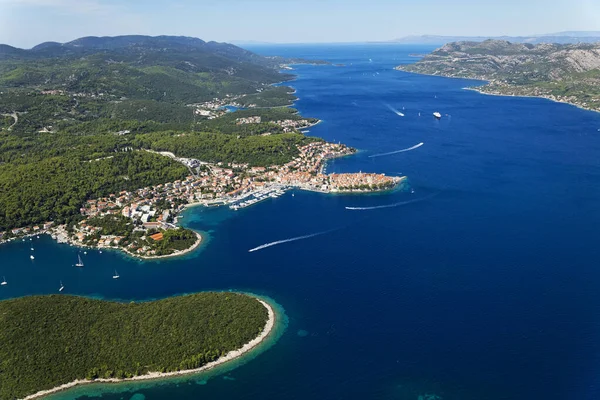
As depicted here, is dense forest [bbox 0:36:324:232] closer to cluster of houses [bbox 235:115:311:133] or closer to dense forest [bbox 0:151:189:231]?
dense forest [bbox 0:151:189:231]

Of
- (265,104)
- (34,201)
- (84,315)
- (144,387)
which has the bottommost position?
(144,387)

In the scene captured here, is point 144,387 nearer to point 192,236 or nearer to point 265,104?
point 192,236

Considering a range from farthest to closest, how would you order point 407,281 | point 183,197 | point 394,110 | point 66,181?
point 394,110 → point 183,197 → point 66,181 → point 407,281

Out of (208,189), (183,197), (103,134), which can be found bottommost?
(183,197)

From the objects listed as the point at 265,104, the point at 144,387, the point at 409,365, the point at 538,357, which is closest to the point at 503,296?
the point at 538,357

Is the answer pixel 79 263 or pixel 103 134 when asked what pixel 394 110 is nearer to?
pixel 103 134

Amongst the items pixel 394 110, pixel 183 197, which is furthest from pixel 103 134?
pixel 394 110

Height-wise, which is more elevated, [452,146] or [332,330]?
[452,146]

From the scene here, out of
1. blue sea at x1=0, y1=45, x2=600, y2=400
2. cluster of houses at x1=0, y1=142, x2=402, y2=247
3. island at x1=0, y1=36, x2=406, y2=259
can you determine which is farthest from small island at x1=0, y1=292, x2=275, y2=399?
cluster of houses at x1=0, y1=142, x2=402, y2=247
